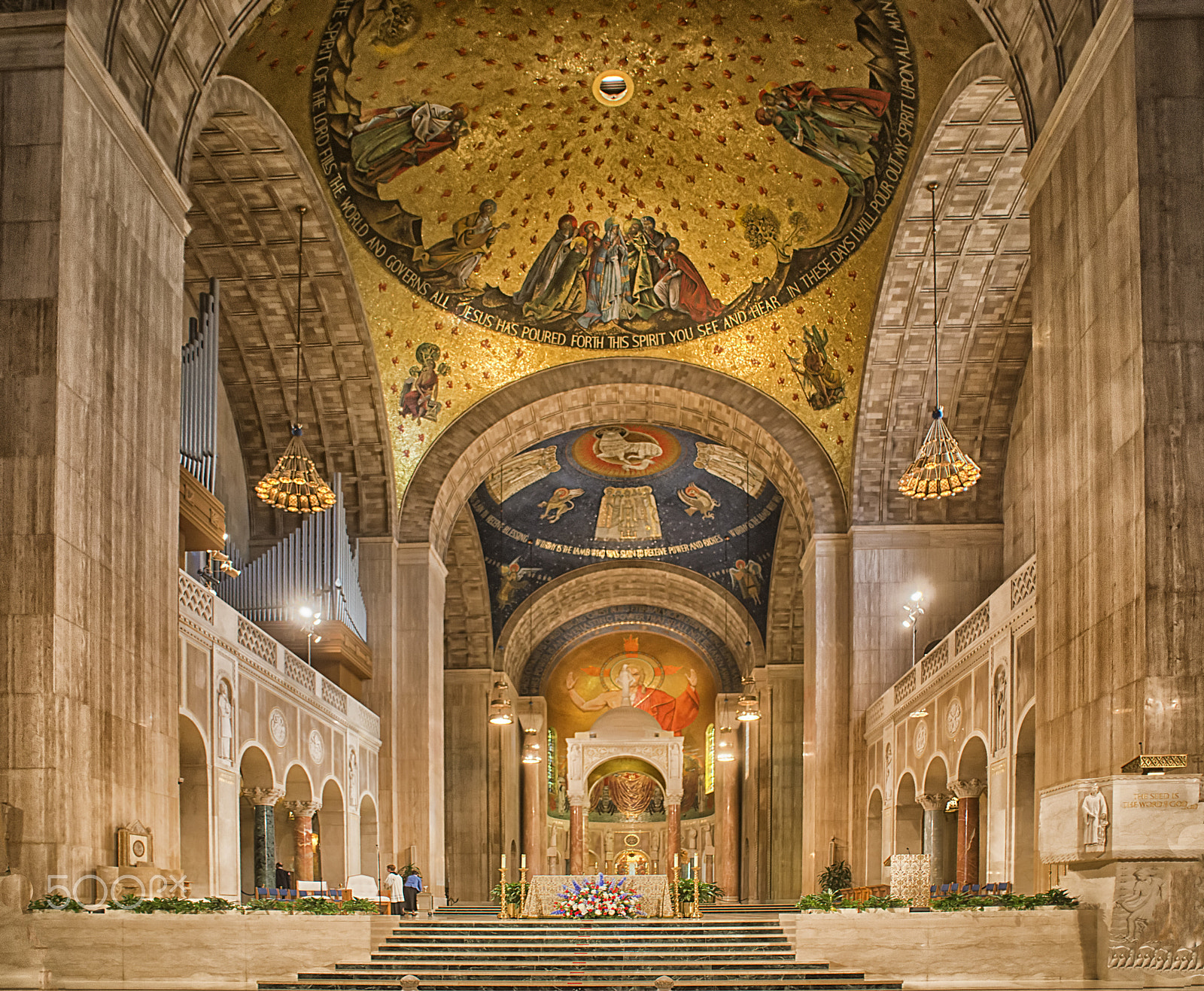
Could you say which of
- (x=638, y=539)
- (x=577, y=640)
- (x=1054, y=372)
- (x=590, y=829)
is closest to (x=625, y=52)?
(x=1054, y=372)

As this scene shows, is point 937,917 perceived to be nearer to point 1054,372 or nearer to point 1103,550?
point 1103,550

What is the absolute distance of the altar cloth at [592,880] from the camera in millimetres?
16844

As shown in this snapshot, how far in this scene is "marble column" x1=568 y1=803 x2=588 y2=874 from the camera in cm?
3559

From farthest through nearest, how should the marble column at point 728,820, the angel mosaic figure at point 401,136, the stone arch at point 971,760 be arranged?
the marble column at point 728,820 → the angel mosaic figure at point 401,136 → the stone arch at point 971,760

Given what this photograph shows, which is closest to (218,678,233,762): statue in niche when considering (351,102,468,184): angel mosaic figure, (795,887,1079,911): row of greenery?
(795,887,1079,911): row of greenery

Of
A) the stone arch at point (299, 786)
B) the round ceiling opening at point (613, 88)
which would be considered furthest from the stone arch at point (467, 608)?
the round ceiling opening at point (613, 88)

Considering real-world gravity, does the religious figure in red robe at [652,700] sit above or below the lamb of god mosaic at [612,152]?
below

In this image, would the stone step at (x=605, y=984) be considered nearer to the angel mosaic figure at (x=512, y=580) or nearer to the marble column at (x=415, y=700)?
the marble column at (x=415, y=700)

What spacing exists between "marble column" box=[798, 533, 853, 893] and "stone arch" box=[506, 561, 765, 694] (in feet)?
32.6

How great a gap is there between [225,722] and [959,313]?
11.3 meters

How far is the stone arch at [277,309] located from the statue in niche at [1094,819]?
10792 mm

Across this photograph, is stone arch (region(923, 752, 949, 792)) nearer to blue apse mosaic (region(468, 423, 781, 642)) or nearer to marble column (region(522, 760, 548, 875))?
blue apse mosaic (region(468, 423, 781, 642))

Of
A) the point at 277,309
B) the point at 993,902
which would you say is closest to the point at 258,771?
the point at 277,309

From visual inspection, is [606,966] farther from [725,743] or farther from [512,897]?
[725,743]
